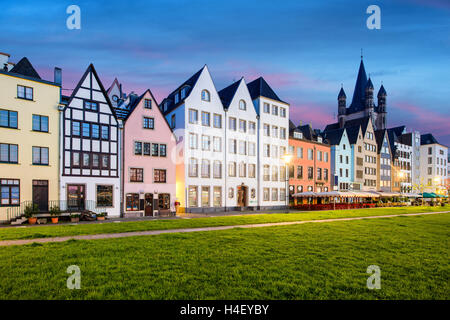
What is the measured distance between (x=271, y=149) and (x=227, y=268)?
35065 mm

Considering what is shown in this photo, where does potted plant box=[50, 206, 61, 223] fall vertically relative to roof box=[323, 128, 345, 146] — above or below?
below

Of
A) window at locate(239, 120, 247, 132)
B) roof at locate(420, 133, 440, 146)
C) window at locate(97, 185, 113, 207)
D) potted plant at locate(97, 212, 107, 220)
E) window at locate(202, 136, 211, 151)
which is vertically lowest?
potted plant at locate(97, 212, 107, 220)

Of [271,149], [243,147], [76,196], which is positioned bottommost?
[76,196]

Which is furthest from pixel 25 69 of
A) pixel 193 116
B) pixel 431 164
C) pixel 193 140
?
pixel 431 164

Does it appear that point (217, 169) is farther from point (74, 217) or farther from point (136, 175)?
point (74, 217)

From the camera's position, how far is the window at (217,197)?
117ft

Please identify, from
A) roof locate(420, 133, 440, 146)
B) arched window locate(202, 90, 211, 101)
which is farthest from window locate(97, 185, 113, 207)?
roof locate(420, 133, 440, 146)

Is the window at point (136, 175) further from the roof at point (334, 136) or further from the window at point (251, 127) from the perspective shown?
the roof at point (334, 136)

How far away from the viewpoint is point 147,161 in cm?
3016

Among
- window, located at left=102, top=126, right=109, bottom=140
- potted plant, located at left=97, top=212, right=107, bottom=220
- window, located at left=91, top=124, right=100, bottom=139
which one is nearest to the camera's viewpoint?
potted plant, located at left=97, top=212, right=107, bottom=220

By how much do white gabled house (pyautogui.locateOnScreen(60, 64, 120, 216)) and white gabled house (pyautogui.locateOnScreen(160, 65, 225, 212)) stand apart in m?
8.22

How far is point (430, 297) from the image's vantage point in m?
5.71

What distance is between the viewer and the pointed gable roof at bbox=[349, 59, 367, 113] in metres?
105

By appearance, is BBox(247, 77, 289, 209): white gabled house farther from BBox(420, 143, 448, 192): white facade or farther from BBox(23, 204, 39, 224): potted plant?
BBox(420, 143, 448, 192): white facade
